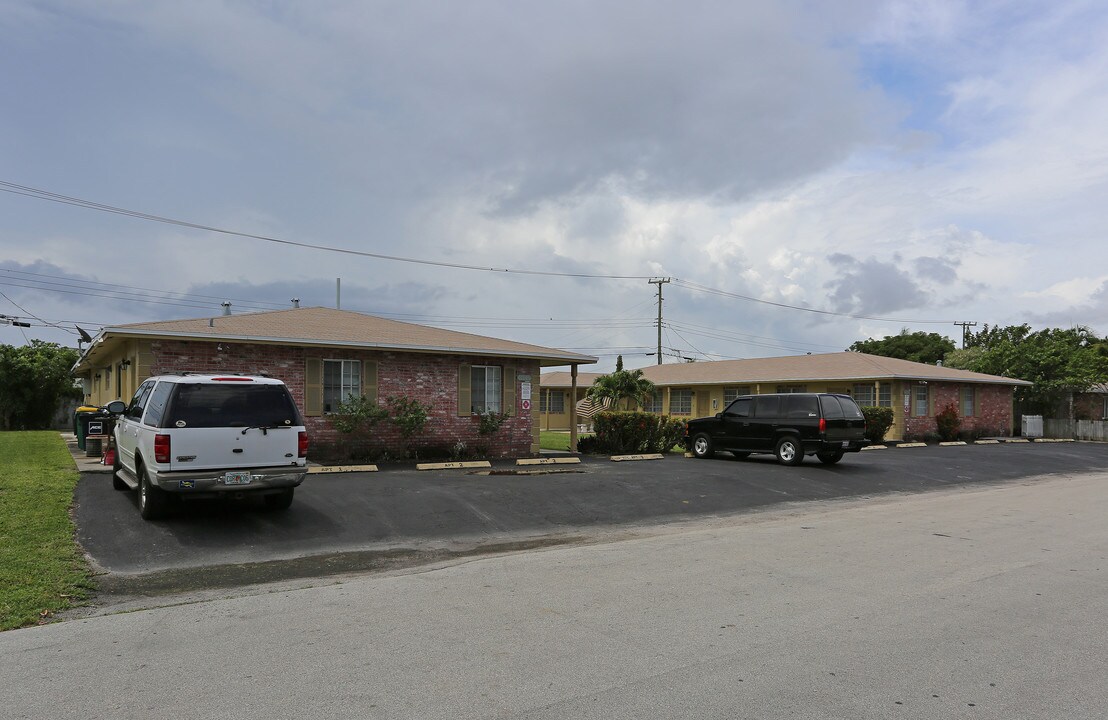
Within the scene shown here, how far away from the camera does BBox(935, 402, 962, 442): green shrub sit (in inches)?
1313

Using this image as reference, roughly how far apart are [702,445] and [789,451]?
9.08 feet

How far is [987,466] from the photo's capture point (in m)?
22.3

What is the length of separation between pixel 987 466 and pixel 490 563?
19088 millimetres

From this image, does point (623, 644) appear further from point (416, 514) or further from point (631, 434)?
point (631, 434)

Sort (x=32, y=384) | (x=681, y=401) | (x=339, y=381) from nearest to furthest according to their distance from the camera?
1. (x=339, y=381)
2. (x=32, y=384)
3. (x=681, y=401)

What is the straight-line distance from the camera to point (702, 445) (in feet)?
73.3

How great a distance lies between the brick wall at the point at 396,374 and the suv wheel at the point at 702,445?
16.2 feet

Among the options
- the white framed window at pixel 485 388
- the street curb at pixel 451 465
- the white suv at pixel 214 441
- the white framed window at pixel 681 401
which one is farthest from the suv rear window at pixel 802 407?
the white framed window at pixel 681 401

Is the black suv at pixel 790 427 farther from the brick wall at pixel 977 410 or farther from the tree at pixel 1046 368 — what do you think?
the tree at pixel 1046 368

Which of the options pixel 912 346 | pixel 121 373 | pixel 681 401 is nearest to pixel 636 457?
pixel 121 373

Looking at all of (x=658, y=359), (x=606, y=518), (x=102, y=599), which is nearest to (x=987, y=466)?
(x=606, y=518)

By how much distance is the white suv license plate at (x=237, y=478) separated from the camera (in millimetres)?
9789

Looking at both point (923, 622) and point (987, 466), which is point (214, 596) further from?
point (987, 466)

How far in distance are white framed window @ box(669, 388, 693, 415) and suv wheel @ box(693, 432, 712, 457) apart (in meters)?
19.5
